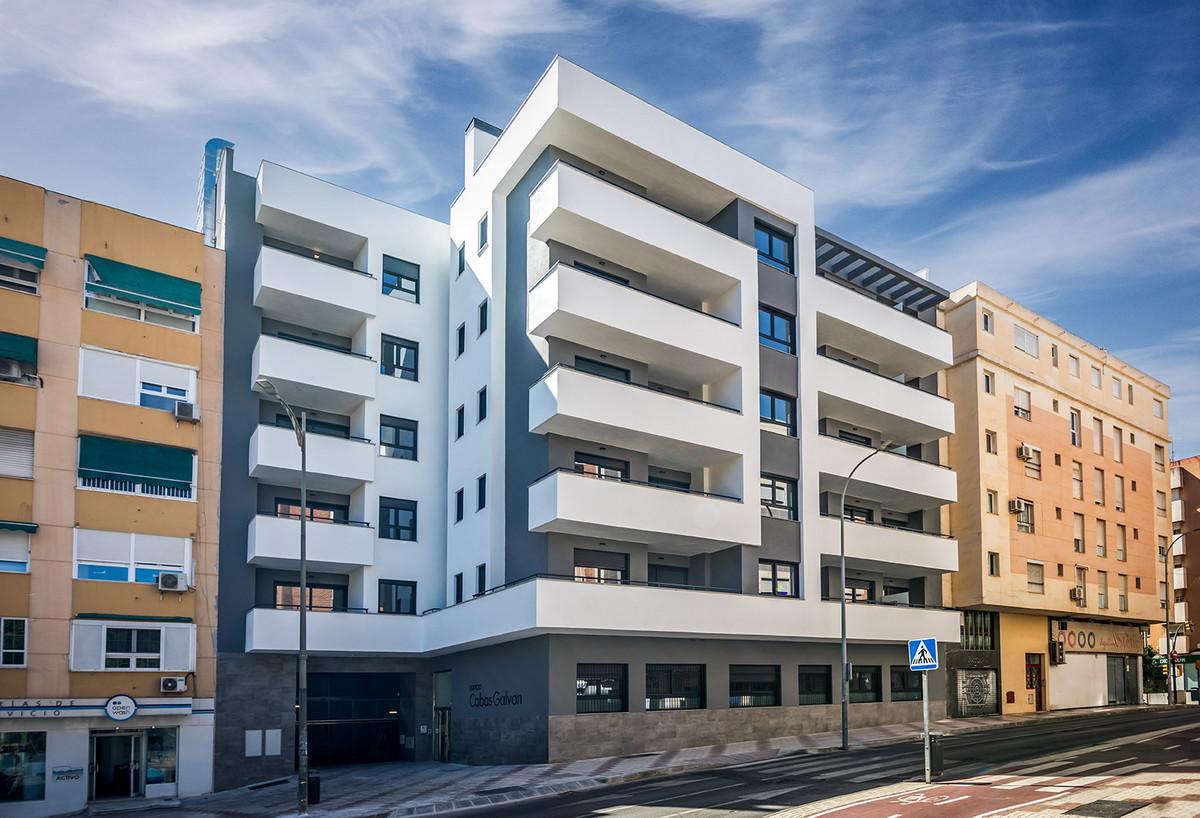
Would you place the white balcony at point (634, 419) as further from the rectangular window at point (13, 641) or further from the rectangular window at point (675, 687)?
the rectangular window at point (13, 641)

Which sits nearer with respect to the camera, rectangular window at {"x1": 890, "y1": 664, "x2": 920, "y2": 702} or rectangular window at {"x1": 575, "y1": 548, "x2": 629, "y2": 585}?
rectangular window at {"x1": 575, "y1": 548, "x2": 629, "y2": 585}

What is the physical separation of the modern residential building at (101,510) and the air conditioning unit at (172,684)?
0.05 metres

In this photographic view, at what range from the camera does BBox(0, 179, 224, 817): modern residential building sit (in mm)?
29891

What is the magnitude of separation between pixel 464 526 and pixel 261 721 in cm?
958

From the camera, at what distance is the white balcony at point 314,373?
3547 cm

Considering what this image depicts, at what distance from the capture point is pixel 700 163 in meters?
36.3

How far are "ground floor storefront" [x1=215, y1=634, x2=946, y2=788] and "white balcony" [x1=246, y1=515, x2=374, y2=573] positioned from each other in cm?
332

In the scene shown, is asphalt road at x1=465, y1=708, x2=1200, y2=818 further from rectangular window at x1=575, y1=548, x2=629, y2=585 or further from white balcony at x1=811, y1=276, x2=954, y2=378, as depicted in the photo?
white balcony at x1=811, y1=276, x2=954, y2=378

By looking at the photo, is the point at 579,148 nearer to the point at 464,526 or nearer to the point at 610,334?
the point at 610,334

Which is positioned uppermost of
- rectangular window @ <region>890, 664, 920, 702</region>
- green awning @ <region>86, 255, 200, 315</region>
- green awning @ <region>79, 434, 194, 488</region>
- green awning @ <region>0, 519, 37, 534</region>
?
green awning @ <region>86, 255, 200, 315</region>

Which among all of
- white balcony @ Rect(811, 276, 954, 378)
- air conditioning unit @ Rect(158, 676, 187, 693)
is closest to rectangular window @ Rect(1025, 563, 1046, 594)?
white balcony @ Rect(811, 276, 954, 378)

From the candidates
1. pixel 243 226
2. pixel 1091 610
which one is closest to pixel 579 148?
pixel 243 226

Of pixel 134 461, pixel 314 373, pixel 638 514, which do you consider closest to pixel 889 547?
pixel 638 514

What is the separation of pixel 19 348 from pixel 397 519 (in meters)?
14.0
